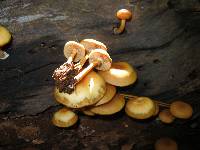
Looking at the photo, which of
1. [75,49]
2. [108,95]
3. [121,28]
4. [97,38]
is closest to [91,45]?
[75,49]

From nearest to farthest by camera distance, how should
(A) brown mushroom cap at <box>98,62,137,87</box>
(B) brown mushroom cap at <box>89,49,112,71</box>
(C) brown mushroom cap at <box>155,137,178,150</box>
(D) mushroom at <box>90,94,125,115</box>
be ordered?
(B) brown mushroom cap at <box>89,49,112,71</box>, (A) brown mushroom cap at <box>98,62,137,87</box>, (D) mushroom at <box>90,94,125,115</box>, (C) brown mushroom cap at <box>155,137,178,150</box>

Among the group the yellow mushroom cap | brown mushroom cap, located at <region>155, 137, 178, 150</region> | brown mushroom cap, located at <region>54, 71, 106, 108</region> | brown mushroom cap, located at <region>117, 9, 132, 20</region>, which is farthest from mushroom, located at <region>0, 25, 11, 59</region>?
brown mushroom cap, located at <region>155, 137, 178, 150</region>

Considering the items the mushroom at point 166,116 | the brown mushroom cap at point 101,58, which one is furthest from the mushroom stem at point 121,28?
the mushroom at point 166,116

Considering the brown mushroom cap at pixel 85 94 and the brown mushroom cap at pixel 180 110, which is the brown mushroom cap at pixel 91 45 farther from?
the brown mushroom cap at pixel 180 110

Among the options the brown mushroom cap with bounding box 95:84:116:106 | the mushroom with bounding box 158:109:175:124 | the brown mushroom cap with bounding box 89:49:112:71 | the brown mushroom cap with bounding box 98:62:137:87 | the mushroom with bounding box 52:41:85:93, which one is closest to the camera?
the mushroom with bounding box 52:41:85:93

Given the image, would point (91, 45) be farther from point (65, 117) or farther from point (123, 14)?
point (65, 117)

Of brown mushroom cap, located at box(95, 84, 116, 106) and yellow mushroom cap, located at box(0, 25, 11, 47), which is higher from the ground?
yellow mushroom cap, located at box(0, 25, 11, 47)

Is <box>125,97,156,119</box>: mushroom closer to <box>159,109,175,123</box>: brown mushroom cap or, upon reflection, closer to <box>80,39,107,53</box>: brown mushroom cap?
<box>159,109,175,123</box>: brown mushroom cap
